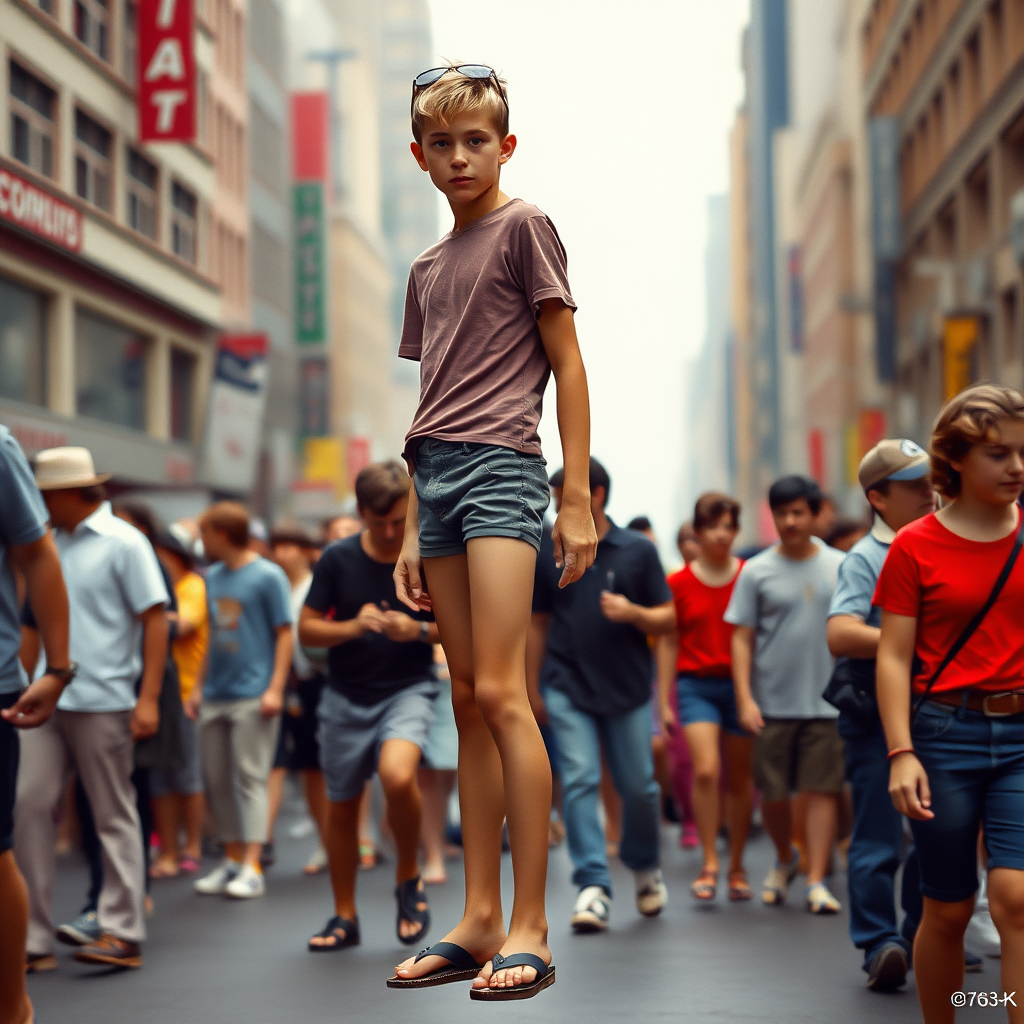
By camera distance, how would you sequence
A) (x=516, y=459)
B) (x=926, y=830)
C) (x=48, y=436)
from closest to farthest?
1. (x=516, y=459)
2. (x=926, y=830)
3. (x=48, y=436)

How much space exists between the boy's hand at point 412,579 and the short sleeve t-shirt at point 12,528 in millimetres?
1666

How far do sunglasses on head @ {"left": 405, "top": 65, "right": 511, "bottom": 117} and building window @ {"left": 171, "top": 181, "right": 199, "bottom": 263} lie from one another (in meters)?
31.7

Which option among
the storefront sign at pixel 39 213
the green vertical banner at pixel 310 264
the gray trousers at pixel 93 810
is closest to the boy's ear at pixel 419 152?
the gray trousers at pixel 93 810

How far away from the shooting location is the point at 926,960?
5059mm

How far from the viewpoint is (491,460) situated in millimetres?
4121

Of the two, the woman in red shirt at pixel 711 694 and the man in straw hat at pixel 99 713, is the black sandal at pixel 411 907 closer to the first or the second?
the man in straw hat at pixel 99 713

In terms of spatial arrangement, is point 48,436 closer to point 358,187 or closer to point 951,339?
point 951,339

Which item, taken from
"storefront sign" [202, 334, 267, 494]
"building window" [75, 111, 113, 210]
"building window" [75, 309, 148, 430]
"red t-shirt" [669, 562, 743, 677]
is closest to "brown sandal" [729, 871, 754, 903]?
"red t-shirt" [669, 562, 743, 677]

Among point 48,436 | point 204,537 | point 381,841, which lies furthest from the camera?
point 48,436

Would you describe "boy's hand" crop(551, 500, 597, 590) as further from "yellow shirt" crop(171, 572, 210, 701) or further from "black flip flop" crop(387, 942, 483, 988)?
"yellow shirt" crop(171, 572, 210, 701)

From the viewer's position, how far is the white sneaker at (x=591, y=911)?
8156mm

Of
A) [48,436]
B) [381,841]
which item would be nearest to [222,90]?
→ [48,436]

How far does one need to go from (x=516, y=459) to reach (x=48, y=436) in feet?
76.4

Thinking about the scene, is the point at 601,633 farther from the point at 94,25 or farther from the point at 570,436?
the point at 94,25
